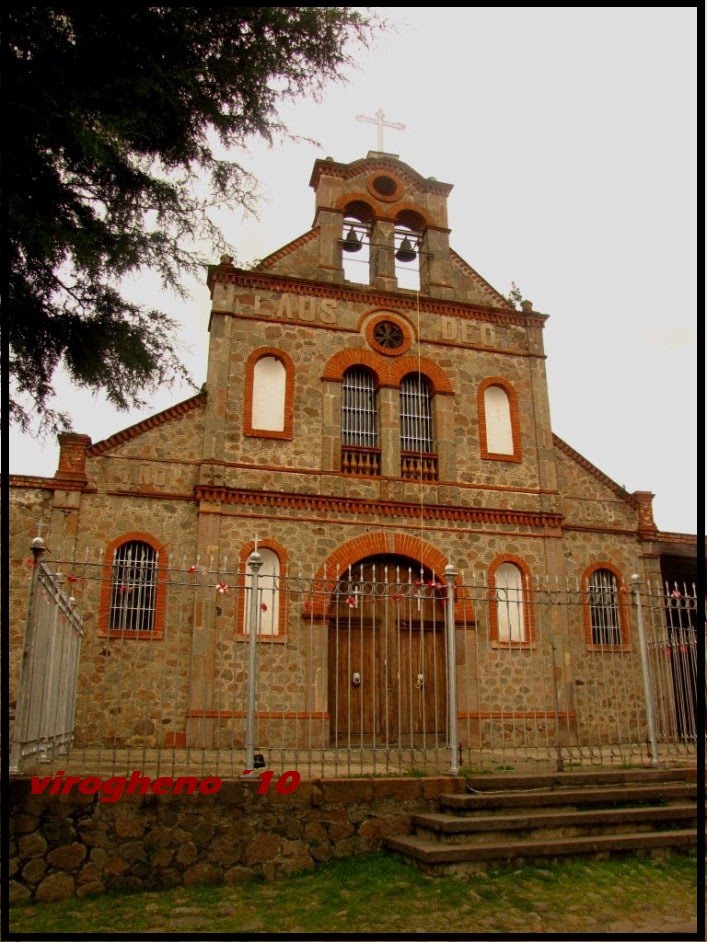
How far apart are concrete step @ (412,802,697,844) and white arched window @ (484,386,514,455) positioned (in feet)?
29.8

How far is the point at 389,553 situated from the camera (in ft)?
46.8

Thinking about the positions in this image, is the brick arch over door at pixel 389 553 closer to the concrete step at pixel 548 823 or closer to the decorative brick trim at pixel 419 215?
the concrete step at pixel 548 823

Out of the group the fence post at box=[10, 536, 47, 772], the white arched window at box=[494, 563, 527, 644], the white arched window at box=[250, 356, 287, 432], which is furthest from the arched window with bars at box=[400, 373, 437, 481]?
the fence post at box=[10, 536, 47, 772]

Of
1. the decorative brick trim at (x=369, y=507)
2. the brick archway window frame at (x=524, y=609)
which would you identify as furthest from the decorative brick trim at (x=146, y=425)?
the brick archway window frame at (x=524, y=609)

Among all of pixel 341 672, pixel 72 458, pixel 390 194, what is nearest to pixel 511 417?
pixel 390 194

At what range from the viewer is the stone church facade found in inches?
506

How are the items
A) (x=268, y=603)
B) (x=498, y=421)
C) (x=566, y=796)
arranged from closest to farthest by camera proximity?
(x=566, y=796), (x=268, y=603), (x=498, y=421)

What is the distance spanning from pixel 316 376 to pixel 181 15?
8875mm

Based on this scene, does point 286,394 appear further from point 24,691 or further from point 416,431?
point 24,691

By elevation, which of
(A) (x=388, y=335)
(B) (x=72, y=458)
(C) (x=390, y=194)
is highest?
(C) (x=390, y=194)

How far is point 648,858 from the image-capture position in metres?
6.86

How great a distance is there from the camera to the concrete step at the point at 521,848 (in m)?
6.24

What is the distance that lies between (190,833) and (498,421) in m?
11.4

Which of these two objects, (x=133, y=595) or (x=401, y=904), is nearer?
(x=401, y=904)
